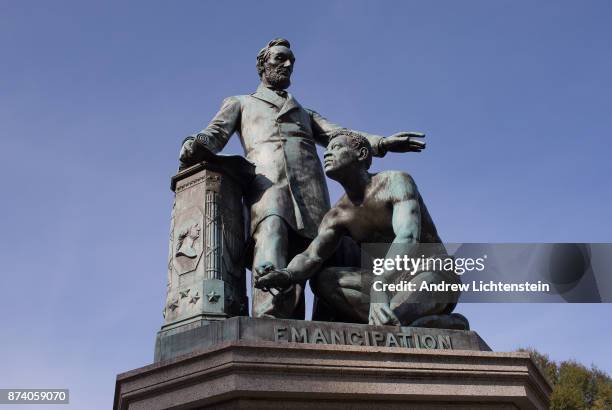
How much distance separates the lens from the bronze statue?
28.5 ft

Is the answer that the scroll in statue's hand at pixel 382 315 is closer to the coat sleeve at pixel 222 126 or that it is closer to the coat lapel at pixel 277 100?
the coat sleeve at pixel 222 126

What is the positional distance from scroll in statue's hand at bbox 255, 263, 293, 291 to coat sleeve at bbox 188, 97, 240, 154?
1813mm

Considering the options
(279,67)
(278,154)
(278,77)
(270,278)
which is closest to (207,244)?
(270,278)

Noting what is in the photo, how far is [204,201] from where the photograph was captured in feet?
30.6

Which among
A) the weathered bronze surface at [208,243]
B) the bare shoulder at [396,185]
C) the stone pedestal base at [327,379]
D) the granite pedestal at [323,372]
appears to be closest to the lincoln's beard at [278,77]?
the weathered bronze surface at [208,243]

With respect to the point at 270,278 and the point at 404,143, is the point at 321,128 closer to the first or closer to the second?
the point at 404,143

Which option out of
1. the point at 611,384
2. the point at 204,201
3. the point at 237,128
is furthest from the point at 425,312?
the point at 611,384

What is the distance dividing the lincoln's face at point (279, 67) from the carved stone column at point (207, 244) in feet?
5.82

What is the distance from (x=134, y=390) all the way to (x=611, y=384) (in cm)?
2966

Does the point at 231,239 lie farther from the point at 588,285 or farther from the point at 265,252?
the point at 588,285

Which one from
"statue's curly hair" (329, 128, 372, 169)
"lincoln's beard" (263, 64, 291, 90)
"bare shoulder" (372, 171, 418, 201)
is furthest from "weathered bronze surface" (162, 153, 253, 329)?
"lincoln's beard" (263, 64, 291, 90)

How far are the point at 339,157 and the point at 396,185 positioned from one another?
68 cm

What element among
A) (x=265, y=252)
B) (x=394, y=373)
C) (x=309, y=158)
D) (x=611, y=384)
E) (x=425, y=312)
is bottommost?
(x=394, y=373)

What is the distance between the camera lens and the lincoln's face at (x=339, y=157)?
9.31 m
